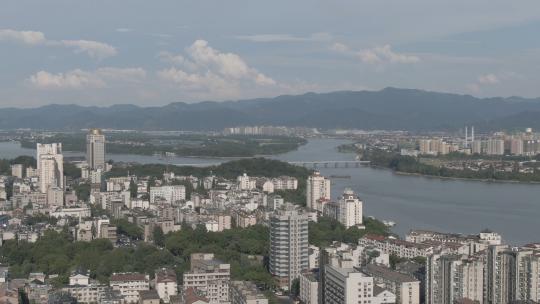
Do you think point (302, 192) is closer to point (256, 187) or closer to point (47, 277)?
point (256, 187)

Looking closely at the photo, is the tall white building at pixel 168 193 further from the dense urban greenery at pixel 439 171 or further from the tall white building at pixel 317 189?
the dense urban greenery at pixel 439 171

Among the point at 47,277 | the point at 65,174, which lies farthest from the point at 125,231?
the point at 65,174

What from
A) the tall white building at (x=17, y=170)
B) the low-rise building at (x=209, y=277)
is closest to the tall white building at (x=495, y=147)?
the tall white building at (x=17, y=170)

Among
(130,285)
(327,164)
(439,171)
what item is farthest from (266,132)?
(130,285)

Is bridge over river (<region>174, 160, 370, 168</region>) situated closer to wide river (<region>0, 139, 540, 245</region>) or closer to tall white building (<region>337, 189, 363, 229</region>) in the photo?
wide river (<region>0, 139, 540, 245</region>)

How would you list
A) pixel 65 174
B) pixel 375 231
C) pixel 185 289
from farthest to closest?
pixel 65 174 < pixel 375 231 < pixel 185 289

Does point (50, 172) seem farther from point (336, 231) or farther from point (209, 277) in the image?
point (209, 277)
